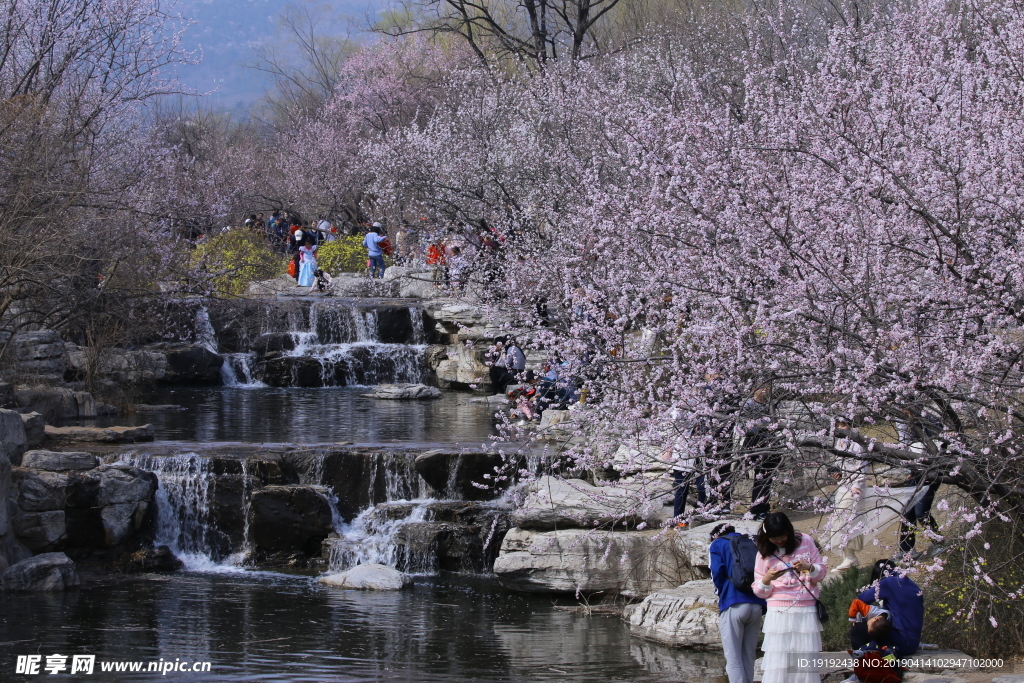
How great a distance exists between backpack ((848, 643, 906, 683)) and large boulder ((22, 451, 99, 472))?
885 cm

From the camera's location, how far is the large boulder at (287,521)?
11.6m

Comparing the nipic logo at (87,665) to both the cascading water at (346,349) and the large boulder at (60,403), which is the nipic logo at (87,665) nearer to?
the large boulder at (60,403)

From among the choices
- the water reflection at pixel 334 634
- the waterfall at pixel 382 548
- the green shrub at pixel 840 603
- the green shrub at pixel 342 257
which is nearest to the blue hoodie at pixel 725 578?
the green shrub at pixel 840 603

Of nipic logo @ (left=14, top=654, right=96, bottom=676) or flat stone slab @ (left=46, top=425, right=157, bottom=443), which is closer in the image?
nipic logo @ (left=14, top=654, right=96, bottom=676)

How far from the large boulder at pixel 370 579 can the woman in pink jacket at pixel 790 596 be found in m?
5.52

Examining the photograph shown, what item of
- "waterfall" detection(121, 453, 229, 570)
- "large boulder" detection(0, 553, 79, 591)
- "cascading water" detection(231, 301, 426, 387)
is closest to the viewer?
"large boulder" detection(0, 553, 79, 591)

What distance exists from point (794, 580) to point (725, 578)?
47cm

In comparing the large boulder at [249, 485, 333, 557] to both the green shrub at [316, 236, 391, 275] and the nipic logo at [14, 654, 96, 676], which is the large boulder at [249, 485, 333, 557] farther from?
the green shrub at [316, 236, 391, 275]

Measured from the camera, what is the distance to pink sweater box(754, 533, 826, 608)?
5.26 metres

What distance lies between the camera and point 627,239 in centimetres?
900

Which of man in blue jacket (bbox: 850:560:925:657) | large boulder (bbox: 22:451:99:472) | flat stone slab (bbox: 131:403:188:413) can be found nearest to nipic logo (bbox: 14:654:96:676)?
large boulder (bbox: 22:451:99:472)

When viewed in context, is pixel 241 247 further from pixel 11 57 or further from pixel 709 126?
pixel 709 126

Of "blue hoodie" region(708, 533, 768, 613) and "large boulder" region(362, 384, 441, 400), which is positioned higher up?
"large boulder" region(362, 384, 441, 400)

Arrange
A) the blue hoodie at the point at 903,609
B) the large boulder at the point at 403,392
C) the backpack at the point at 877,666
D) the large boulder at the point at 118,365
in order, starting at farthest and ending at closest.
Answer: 1. the large boulder at the point at 403,392
2. the large boulder at the point at 118,365
3. the blue hoodie at the point at 903,609
4. the backpack at the point at 877,666
